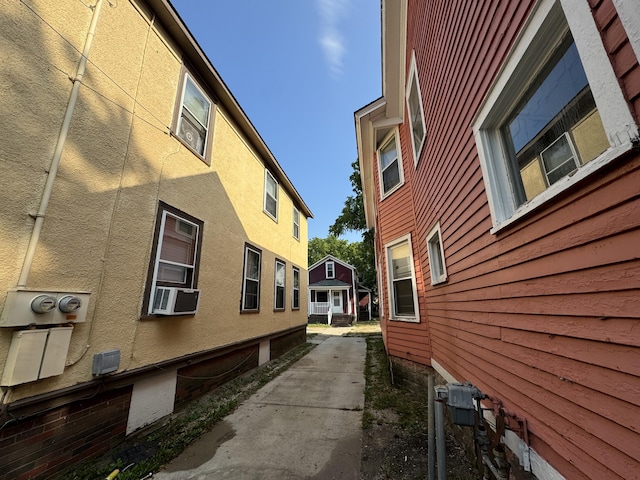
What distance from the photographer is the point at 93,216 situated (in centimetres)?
295

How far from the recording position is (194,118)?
501cm

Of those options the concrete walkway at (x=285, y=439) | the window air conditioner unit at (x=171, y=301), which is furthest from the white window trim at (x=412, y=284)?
the window air conditioner unit at (x=171, y=301)

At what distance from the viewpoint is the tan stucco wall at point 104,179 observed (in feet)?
7.96

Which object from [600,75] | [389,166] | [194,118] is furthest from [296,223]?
[600,75]

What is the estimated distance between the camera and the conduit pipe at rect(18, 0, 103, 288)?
7.77 feet

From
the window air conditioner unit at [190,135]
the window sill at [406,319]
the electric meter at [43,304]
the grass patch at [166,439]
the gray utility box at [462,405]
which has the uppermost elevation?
the window air conditioner unit at [190,135]

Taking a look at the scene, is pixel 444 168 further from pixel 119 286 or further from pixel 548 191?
pixel 119 286

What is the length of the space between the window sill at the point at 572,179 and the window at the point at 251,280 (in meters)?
5.48

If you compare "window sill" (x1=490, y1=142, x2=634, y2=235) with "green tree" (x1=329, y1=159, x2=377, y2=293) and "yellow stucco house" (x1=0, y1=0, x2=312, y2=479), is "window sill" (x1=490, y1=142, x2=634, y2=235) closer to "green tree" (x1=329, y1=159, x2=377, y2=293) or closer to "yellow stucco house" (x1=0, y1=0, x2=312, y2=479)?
"yellow stucco house" (x1=0, y1=0, x2=312, y2=479)

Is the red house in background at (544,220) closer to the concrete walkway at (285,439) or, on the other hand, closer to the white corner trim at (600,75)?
the white corner trim at (600,75)

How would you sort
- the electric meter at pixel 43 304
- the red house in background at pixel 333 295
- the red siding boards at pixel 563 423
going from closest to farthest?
the red siding boards at pixel 563 423 → the electric meter at pixel 43 304 → the red house in background at pixel 333 295

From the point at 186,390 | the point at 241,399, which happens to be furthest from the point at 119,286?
the point at 241,399

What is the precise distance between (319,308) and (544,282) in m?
20.7

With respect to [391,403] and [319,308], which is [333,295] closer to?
[319,308]
